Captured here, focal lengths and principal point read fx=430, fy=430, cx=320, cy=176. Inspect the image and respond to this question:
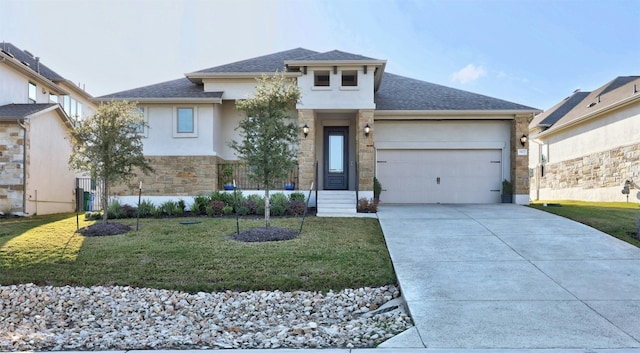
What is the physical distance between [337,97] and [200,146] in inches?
197

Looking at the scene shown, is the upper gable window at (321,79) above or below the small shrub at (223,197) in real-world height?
Answer: above

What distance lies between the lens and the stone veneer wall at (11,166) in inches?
581

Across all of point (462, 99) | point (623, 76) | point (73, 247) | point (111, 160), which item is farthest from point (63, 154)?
point (623, 76)

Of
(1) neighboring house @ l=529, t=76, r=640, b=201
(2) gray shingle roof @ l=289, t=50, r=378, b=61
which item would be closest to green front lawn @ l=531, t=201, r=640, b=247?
(1) neighboring house @ l=529, t=76, r=640, b=201

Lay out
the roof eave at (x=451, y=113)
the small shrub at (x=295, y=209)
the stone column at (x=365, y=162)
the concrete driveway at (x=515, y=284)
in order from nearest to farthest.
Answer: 1. the concrete driveway at (x=515, y=284)
2. the small shrub at (x=295, y=209)
3. the stone column at (x=365, y=162)
4. the roof eave at (x=451, y=113)

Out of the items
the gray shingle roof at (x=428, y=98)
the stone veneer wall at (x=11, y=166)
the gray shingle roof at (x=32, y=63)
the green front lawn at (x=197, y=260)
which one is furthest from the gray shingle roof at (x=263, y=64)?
the gray shingle roof at (x=32, y=63)

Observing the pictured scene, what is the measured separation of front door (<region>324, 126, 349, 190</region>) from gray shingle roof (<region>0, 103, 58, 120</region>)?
10718 mm

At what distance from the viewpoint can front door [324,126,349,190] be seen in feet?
53.4

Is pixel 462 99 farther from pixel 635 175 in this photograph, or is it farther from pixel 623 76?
pixel 623 76

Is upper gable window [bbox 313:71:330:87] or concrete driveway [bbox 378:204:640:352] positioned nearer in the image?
concrete driveway [bbox 378:204:640:352]

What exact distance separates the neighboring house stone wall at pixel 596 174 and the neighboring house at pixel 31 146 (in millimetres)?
20287

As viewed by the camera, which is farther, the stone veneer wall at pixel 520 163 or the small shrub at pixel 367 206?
the stone veneer wall at pixel 520 163

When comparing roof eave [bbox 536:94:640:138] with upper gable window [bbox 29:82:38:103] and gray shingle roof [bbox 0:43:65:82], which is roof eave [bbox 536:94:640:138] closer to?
upper gable window [bbox 29:82:38:103]

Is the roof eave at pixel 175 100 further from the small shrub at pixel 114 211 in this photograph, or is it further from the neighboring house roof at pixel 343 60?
the small shrub at pixel 114 211
